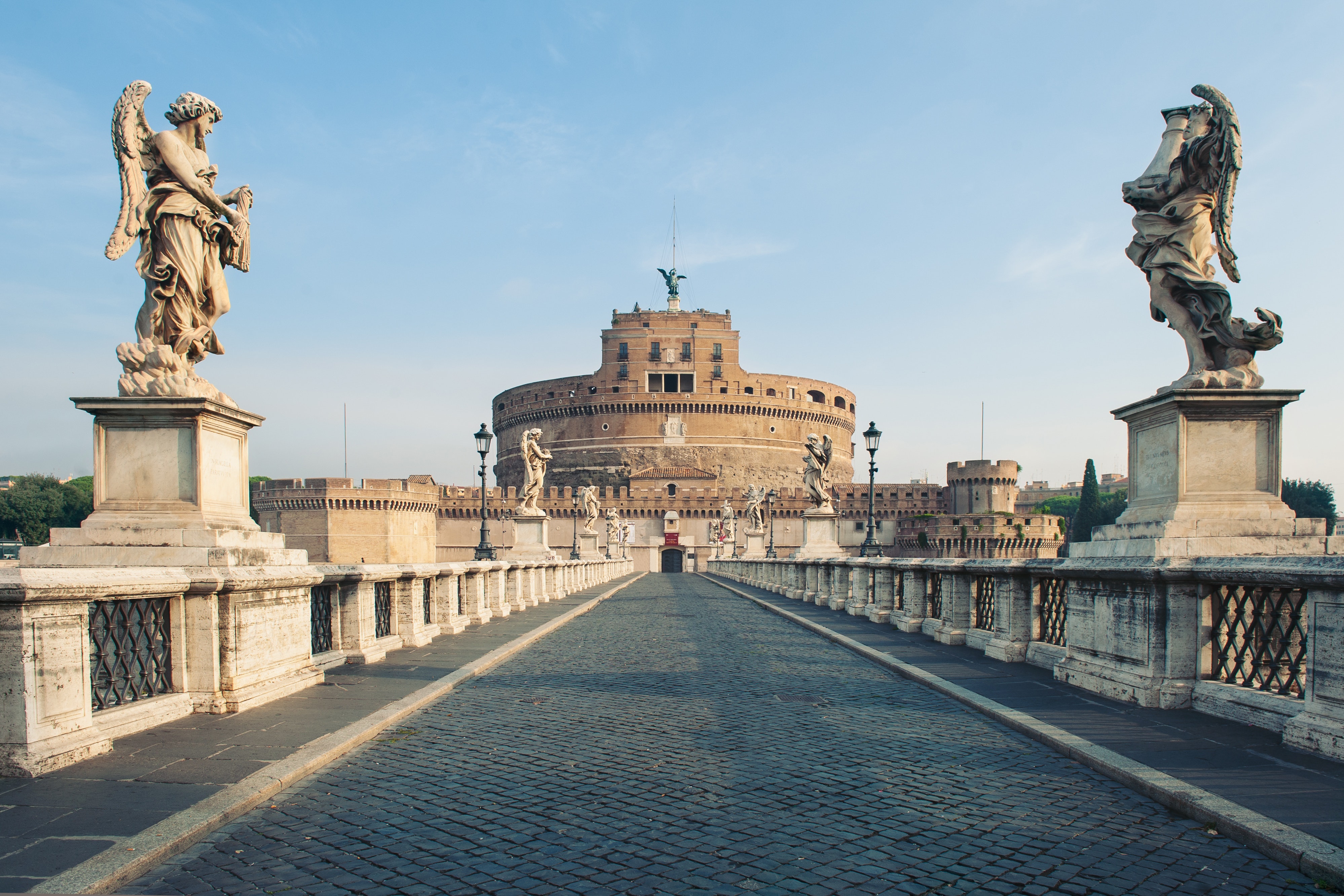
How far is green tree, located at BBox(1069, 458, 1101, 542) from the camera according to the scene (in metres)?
72.9

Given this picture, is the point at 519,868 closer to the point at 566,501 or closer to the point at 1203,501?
the point at 1203,501

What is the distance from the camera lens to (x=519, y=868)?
337 centimetres

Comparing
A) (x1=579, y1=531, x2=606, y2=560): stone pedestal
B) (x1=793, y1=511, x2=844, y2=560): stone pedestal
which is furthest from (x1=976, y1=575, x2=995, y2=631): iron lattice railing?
(x1=579, y1=531, x2=606, y2=560): stone pedestal

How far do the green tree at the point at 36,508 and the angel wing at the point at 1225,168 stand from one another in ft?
254

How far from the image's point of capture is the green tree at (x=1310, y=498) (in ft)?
227

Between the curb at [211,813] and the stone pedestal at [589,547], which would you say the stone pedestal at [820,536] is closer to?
the stone pedestal at [589,547]

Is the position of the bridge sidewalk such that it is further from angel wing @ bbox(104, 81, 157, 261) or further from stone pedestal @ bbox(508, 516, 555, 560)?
stone pedestal @ bbox(508, 516, 555, 560)

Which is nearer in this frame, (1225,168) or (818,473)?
(1225,168)

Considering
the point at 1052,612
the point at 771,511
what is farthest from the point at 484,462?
the point at 771,511

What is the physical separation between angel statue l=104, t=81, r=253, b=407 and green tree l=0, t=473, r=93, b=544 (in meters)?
73.5

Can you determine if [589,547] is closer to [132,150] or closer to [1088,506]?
[132,150]

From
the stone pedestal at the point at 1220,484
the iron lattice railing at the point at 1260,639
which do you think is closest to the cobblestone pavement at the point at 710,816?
the iron lattice railing at the point at 1260,639

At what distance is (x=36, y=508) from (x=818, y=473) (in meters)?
68.5

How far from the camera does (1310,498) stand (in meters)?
71.1
